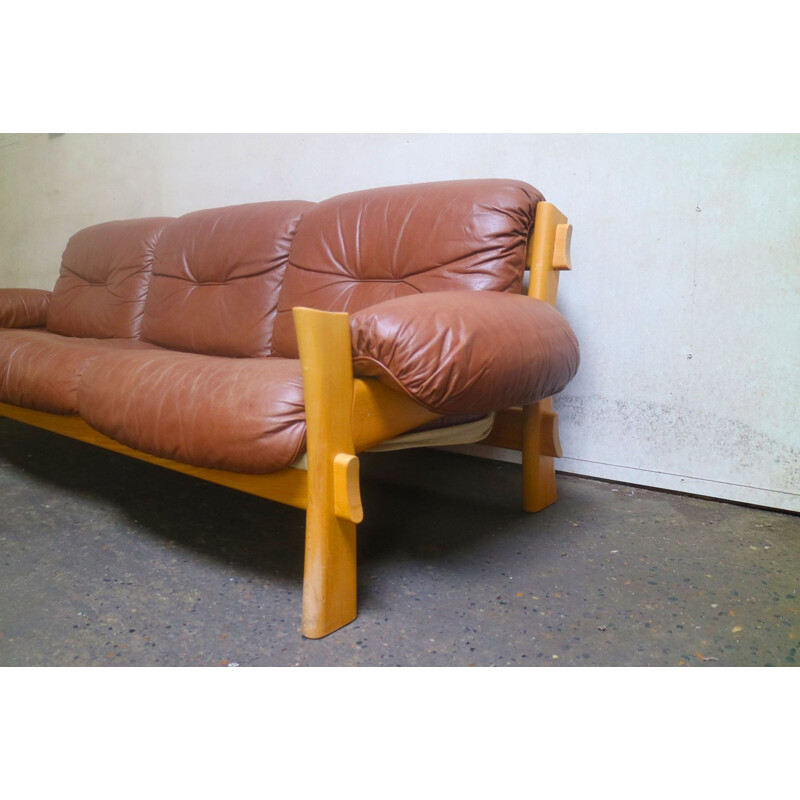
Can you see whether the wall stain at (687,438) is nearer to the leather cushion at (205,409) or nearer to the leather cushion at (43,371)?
the leather cushion at (205,409)

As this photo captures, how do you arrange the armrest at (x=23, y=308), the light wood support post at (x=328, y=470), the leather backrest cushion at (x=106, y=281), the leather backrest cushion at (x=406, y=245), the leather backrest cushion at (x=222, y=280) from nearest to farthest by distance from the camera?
1. the light wood support post at (x=328, y=470)
2. the leather backrest cushion at (x=406, y=245)
3. the leather backrest cushion at (x=222, y=280)
4. the leather backrest cushion at (x=106, y=281)
5. the armrest at (x=23, y=308)

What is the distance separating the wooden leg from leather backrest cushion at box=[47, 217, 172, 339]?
5.20 ft

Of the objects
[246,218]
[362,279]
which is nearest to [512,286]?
[362,279]

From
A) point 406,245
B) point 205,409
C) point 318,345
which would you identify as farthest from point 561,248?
point 205,409

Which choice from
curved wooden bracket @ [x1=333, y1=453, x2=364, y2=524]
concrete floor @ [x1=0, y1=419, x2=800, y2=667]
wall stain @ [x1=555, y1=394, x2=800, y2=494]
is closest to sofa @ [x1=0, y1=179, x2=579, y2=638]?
curved wooden bracket @ [x1=333, y1=453, x2=364, y2=524]

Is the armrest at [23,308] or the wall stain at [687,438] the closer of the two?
the wall stain at [687,438]

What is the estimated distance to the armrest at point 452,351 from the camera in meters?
1.06

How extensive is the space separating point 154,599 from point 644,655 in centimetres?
92

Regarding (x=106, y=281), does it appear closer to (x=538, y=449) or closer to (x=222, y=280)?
(x=222, y=280)

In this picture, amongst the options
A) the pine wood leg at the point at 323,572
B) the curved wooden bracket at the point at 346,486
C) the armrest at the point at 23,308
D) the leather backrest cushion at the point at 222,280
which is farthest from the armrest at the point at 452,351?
the armrest at the point at 23,308

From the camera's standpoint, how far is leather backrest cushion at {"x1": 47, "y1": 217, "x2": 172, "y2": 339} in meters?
2.50

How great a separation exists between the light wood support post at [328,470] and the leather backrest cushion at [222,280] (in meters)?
0.92

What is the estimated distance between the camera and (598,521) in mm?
1687

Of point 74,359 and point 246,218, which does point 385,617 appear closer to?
point 74,359
